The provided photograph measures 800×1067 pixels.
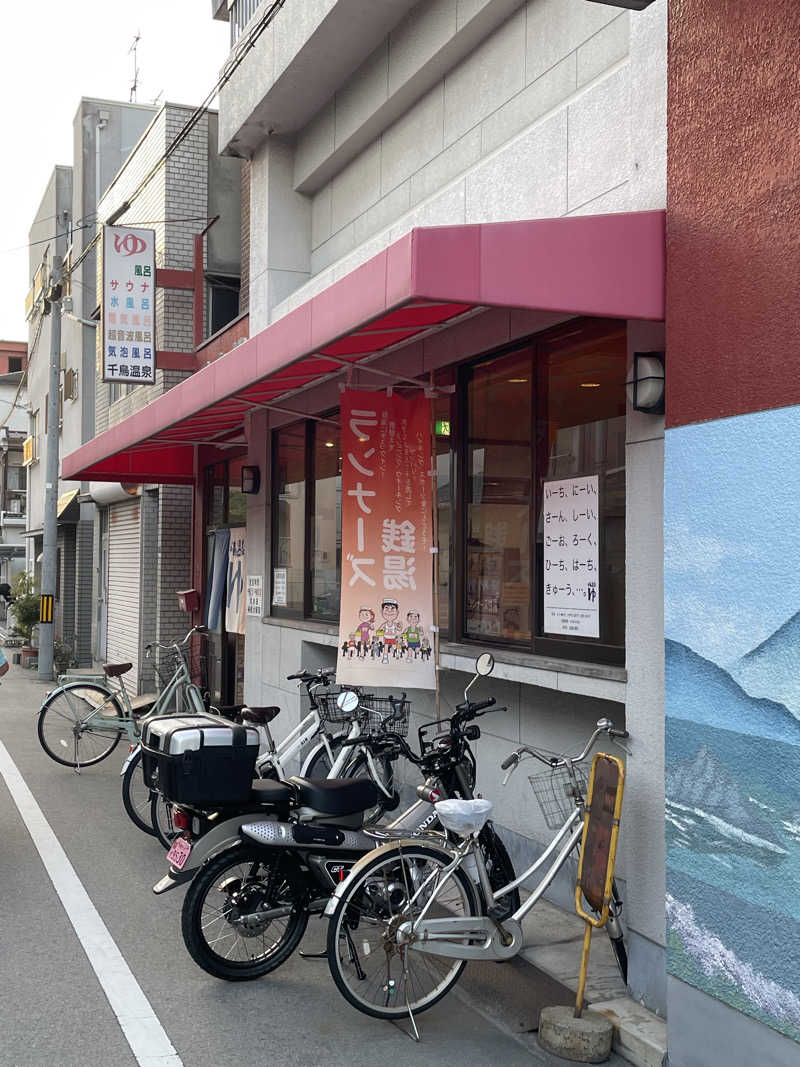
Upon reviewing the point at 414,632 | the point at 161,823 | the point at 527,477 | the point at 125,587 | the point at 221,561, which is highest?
the point at 527,477

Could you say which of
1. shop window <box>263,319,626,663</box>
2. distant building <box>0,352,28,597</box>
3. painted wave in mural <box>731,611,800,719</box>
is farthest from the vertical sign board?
distant building <box>0,352,28,597</box>

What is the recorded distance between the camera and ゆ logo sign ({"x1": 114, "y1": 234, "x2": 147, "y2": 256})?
52.3 feet

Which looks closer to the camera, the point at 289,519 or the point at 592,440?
the point at 592,440

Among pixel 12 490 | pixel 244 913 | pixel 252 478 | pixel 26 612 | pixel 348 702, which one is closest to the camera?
pixel 244 913

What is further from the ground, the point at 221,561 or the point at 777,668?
the point at 221,561

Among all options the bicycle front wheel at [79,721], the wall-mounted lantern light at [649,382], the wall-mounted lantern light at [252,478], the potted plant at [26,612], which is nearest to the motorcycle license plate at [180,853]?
the wall-mounted lantern light at [649,382]

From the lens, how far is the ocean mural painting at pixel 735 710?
4.05 m

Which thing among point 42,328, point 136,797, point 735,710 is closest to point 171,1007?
point 735,710

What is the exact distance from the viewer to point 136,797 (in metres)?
8.81

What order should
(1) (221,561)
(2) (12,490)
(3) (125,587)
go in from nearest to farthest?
(1) (221,561), (3) (125,587), (2) (12,490)

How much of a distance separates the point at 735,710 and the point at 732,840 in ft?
1.74

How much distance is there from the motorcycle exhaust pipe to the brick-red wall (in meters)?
2.75

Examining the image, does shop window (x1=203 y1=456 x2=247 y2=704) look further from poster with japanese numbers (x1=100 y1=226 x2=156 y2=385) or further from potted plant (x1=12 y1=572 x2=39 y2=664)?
potted plant (x1=12 y1=572 x2=39 y2=664)

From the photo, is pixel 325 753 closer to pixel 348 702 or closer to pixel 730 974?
pixel 348 702
